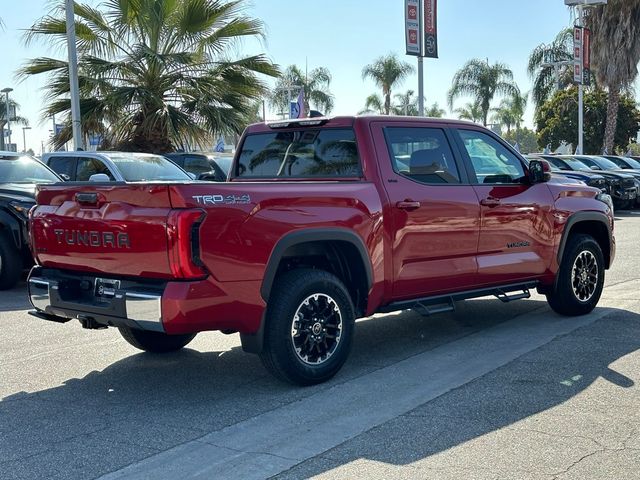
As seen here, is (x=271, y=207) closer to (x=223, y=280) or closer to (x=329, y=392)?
(x=223, y=280)

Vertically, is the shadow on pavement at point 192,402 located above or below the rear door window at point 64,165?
below

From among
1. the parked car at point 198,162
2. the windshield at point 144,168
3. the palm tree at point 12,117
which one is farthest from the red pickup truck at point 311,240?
the palm tree at point 12,117

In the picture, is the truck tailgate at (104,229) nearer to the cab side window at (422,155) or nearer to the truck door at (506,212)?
the cab side window at (422,155)

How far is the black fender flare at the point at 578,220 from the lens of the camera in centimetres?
746

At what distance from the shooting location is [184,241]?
4746 mm

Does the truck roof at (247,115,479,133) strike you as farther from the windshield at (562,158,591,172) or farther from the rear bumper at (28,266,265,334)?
the windshield at (562,158,591,172)

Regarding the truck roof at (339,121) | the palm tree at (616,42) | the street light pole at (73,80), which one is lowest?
the truck roof at (339,121)

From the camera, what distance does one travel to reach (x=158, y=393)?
5.50 meters

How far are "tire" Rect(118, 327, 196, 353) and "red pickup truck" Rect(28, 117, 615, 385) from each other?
0.02 meters

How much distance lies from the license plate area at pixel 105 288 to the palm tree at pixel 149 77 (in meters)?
12.3

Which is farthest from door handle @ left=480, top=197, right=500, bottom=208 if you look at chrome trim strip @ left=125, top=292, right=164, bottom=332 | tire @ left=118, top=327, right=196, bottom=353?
chrome trim strip @ left=125, top=292, right=164, bottom=332

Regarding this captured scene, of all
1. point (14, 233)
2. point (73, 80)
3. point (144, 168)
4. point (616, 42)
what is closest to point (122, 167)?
point (144, 168)

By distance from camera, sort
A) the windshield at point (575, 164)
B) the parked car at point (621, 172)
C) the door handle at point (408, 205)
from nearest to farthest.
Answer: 1. the door handle at point (408, 205)
2. the parked car at point (621, 172)
3. the windshield at point (575, 164)

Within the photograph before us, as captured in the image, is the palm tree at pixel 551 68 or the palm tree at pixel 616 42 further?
the palm tree at pixel 551 68
